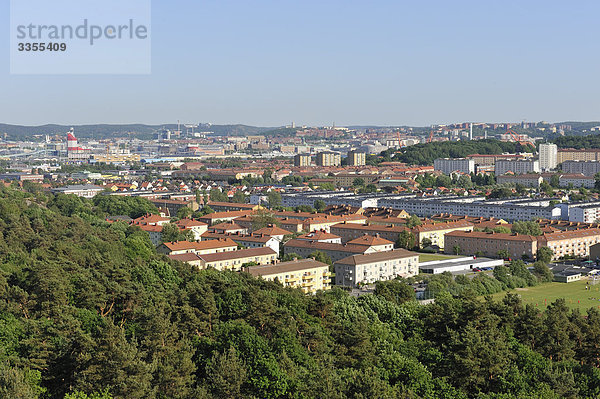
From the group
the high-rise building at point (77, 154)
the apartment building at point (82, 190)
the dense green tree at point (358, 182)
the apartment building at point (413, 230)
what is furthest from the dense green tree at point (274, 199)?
the high-rise building at point (77, 154)

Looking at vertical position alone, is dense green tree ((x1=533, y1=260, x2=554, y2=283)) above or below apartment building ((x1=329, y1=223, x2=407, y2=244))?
below

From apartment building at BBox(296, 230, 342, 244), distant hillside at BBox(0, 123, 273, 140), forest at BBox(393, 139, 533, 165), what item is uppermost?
distant hillside at BBox(0, 123, 273, 140)

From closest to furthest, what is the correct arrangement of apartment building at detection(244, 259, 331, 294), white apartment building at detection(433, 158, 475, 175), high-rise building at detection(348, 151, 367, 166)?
apartment building at detection(244, 259, 331, 294) < white apartment building at detection(433, 158, 475, 175) < high-rise building at detection(348, 151, 367, 166)

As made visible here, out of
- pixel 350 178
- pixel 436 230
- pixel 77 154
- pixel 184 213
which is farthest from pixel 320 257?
pixel 77 154

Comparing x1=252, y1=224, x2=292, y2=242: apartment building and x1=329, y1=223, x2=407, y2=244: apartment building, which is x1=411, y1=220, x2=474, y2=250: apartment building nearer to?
x1=329, y1=223, x2=407, y2=244: apartment building

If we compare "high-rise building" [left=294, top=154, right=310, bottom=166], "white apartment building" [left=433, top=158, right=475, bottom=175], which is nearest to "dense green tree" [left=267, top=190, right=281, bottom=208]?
"white apartment building" [left=433, top=158, right=475, bottom=175]

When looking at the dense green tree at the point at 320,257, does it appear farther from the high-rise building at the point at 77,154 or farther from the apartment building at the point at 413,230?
the high-rise building at the point at 77,154

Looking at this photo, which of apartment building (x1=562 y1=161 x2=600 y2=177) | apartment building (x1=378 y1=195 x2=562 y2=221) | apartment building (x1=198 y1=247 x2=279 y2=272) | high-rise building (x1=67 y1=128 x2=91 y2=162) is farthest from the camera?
high-rise building (x1=67 y1=128 x2=91 y2=162)

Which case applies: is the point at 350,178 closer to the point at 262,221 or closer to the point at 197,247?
the point at 262,221
